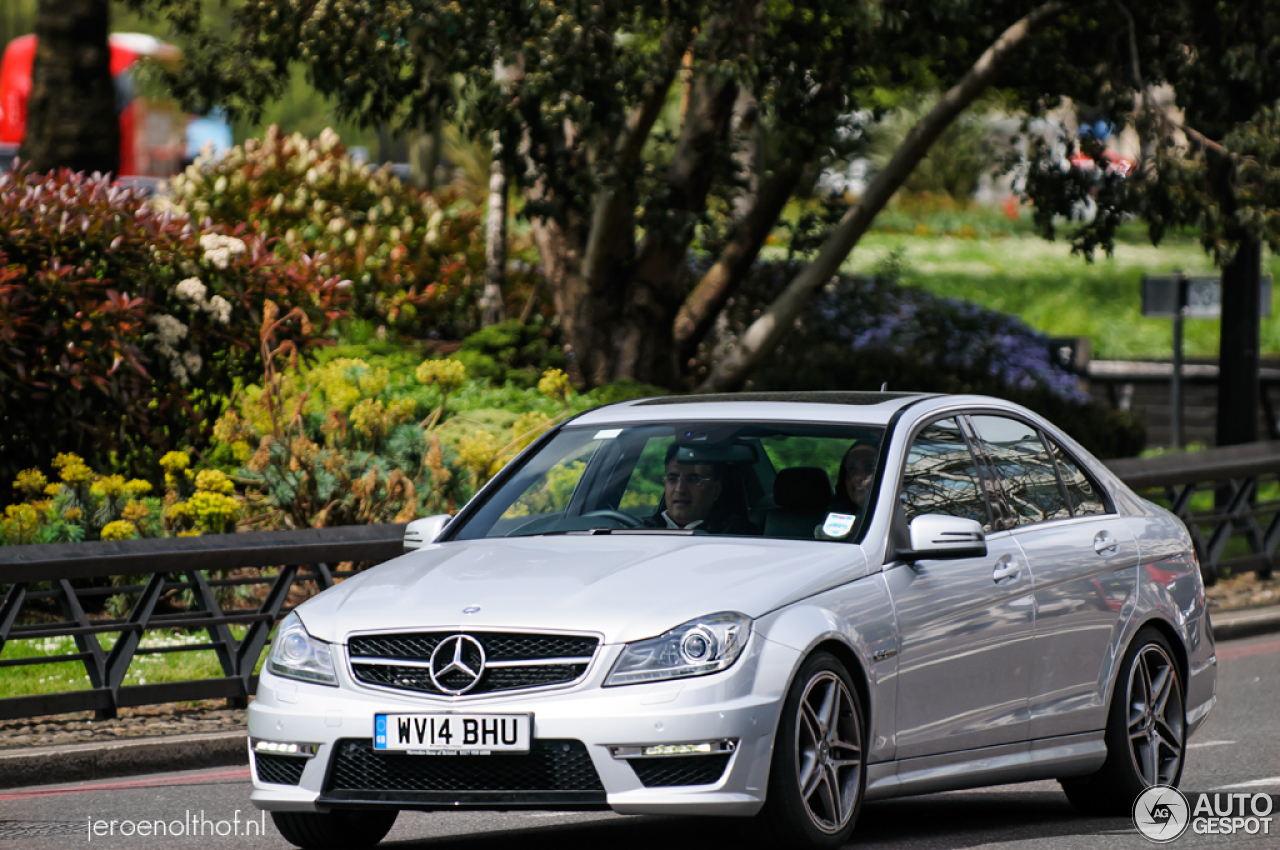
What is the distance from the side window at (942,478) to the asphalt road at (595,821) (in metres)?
1.14

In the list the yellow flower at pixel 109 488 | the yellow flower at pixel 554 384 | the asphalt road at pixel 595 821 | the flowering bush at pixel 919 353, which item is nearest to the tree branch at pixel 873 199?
the flowering bush at pixel 919 353

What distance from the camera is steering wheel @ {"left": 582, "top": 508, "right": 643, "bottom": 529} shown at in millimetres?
6977

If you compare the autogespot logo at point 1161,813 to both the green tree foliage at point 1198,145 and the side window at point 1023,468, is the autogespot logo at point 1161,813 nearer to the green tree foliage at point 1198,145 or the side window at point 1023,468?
the side window at point 1023,468

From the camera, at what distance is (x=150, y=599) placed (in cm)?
976

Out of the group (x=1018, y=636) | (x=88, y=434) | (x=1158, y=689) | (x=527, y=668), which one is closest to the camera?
(x=527, y=668)

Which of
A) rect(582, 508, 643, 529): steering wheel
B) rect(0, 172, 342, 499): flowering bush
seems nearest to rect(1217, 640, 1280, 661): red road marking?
rect(0, 172, 342, 499): flowering bush

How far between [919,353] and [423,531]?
14.8m

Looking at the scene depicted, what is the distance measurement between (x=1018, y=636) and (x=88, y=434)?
26.2ft

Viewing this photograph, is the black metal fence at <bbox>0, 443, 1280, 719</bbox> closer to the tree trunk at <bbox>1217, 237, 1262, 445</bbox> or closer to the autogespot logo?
the autogespot logo

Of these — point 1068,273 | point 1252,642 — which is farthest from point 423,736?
point 1068,273

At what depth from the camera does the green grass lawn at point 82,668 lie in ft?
33.6

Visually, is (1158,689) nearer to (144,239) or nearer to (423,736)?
(423,736)

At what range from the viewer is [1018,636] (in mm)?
6977

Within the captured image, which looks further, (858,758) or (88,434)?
(88,434)
